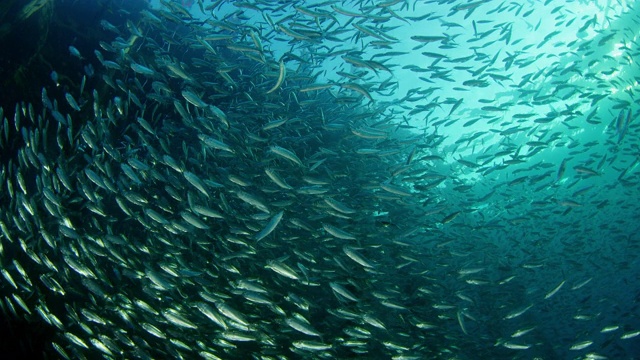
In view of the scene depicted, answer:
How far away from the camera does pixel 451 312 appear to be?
11.5 metres

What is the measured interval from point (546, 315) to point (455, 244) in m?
7.91

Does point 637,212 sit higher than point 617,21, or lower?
lower

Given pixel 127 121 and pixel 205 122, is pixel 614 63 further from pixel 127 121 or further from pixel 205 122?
pixel 127 121

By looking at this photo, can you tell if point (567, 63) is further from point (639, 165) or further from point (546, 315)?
point (546, 315)

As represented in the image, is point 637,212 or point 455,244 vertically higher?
point 637,212

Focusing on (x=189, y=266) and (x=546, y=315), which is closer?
(x=189, y=266)

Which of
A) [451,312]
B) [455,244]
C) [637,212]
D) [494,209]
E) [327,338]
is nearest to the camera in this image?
[327,338]

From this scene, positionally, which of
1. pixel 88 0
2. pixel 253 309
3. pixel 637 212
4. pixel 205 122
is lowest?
pixel 253 309

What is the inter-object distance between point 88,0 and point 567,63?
73.1 ft

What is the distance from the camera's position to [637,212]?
1786 centimetres

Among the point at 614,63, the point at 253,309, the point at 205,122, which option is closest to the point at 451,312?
the point at 253,309

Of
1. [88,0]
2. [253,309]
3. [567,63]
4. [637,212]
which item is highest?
[567,63]

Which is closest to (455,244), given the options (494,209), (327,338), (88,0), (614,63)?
(494,209)

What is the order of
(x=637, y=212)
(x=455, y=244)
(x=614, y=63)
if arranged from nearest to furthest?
(x=455, y=244) < (x=614, y=63) < (x=637, y=212)
